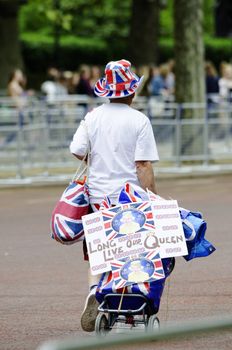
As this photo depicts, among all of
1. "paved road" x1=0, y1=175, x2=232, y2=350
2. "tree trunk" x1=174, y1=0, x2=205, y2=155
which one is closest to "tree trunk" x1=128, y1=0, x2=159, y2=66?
"tree trunk" x1=174, y1=0, x2=205, y2=155

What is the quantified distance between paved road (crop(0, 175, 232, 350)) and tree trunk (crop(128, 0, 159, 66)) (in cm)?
2020

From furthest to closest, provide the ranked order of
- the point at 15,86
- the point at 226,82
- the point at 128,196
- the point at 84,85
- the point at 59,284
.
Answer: the point at 226,82 → the point at 84,85 → the point at 15,86 → the point at 59,284 → the point at 128,196

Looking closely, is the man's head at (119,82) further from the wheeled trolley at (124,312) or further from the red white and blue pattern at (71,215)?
the wheeled trolley at (124,312)

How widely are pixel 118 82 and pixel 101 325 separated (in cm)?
157

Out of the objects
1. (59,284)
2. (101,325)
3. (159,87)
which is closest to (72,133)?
(159,87)

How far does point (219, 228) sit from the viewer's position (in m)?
13.8

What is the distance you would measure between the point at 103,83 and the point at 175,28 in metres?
16.0

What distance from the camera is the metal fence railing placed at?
20094 millimetres

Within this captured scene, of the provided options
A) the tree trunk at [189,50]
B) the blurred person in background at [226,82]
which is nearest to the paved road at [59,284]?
the tree trunk at [189,50]

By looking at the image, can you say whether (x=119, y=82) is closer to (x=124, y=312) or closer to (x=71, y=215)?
(x=71, y=215)

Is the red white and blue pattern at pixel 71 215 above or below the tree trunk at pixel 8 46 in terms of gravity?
above

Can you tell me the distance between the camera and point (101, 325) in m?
7.13

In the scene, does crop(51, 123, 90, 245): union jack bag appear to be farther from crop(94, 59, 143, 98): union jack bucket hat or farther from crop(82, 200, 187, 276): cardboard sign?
crop(94, 59, 143, 98): union jack bucket hat

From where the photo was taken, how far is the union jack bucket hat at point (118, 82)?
749 centimetres
